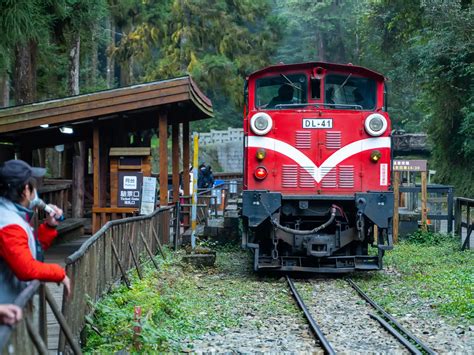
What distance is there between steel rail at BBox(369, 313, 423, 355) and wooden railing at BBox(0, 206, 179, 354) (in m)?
3.28

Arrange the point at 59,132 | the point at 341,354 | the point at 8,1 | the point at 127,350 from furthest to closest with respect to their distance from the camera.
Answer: the point at 59,132, the point at 8,1, the point at 341,354, the point at 127,350

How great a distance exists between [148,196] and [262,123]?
2.68 m

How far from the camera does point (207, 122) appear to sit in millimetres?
52688

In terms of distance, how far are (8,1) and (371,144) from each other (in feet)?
21.5

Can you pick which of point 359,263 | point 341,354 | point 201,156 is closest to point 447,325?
point 341,354

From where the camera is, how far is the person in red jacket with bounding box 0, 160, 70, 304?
4.19 m

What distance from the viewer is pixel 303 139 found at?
12.3 meters

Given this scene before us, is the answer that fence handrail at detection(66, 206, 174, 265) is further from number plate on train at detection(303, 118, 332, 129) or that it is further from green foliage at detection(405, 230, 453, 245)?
green foliage at detection(405, 230, 453, 245)

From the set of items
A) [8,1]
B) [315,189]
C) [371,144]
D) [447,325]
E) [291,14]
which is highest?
[291,14]

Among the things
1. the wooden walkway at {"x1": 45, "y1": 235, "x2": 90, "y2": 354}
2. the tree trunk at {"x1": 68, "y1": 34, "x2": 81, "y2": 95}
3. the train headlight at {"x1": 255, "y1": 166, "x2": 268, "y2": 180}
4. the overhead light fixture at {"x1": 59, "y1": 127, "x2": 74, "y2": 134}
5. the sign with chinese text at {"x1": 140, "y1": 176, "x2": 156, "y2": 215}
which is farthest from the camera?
the tree trunk at {"x1": 68, "y1": 34, "x2": 81, "y2": 95}

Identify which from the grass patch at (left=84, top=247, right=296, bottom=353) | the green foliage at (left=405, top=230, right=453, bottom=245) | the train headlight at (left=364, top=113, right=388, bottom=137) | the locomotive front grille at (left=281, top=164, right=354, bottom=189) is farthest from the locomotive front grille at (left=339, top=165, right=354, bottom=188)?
the green foliage at (left=405, top=230, right=453, bottom=245)

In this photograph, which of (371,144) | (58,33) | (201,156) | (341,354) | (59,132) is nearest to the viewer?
(341,354)

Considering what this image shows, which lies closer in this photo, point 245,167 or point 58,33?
point 245,167

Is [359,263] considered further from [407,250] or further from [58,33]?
[58,33]
